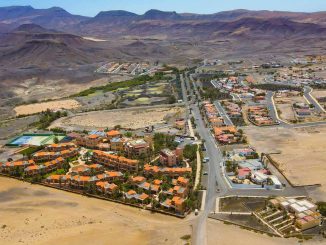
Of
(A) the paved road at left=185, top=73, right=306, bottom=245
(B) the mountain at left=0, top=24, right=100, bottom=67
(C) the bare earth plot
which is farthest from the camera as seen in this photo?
(B) the mountain at left=0, top=24, right=100, bottom=67

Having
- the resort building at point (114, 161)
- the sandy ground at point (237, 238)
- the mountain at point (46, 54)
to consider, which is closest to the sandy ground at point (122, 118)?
the resort building at point (114, 161)

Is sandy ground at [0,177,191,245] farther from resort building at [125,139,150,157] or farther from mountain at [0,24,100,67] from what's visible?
mountain at [0,24,100,67]

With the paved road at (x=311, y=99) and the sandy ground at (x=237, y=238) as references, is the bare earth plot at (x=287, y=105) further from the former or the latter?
the sandy ground at (x=237, y=238)

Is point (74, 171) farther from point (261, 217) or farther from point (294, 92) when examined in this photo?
point (294, 92)

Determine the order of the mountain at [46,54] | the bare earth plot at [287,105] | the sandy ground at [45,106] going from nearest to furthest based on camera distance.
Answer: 1. the bare earth plot at [287,105]
2. the sandy ground at [45,106]
3. the mountain at [46,54]

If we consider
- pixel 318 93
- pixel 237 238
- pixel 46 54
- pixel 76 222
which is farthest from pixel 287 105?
pixel 46 54

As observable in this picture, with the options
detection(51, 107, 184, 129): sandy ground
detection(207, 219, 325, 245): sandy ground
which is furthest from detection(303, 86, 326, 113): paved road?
detection(207, 219, 325, 245): sandy ground
